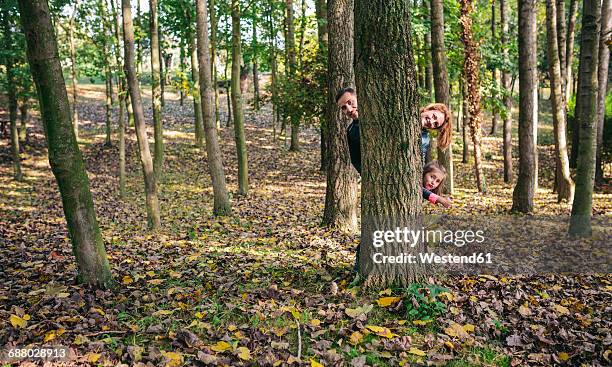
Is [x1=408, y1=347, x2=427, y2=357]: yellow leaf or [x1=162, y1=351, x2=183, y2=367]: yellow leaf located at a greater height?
[x1=162, y1=351, x2=183, y2=367]: yellow leaf

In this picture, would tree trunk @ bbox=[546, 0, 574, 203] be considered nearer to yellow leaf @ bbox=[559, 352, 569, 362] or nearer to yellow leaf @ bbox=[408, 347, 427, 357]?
yellow leaf @ bbox=[559, 352, 569, 362]

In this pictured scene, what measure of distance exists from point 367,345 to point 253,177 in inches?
561

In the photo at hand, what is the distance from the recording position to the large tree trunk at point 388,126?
4.29 metres

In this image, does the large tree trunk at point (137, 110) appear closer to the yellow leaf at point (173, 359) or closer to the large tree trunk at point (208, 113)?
the large tree trunk at point (208, 113)

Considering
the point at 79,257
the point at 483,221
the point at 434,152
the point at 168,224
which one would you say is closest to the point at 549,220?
the point at 483,221

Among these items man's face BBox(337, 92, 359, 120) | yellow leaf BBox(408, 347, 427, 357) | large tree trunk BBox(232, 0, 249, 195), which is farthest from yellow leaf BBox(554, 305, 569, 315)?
large tree trunk BBox(232, 0, 249, 195)

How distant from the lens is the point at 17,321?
384 cm

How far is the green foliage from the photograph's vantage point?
4223 millimetres

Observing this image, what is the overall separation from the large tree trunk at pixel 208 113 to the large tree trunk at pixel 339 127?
131 inches

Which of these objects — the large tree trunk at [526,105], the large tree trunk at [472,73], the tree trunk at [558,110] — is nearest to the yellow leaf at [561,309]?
the large tree trunk at [526,105]

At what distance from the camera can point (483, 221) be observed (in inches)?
390

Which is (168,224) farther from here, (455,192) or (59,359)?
(455,192)

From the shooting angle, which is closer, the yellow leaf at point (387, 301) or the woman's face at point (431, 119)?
the yellow leaf at point (387, 301)

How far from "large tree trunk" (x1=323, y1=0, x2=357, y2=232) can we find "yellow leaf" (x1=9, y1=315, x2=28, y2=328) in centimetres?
494
